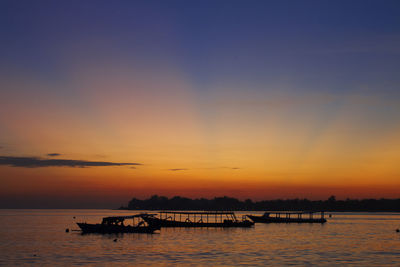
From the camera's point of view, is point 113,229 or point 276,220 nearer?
point 113,229

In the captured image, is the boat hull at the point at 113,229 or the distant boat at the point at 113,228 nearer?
the boat hull at the point at 113,229

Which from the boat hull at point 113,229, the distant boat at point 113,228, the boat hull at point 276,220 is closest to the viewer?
the boat hull at point 113,229

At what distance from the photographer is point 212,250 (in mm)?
66875

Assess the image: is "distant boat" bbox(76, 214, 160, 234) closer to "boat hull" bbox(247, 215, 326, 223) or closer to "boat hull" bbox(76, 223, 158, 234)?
"boat hull" bbox(76, 223, 158, 234)

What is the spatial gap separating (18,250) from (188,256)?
27061mm

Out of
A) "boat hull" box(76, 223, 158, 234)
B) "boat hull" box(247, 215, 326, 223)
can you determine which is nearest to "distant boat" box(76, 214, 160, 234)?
"boat hull" box(76, 223, 158, 234)

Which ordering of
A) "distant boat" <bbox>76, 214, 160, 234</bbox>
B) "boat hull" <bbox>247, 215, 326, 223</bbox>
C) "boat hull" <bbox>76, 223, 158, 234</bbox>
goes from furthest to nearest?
"boat hull" <bbox>247, 215, 326, 223</bbox>
"distant boat" <bbox>76, 214, 160, 234</bbox>
"boat hull" <bbox>76, 223, 158, 234</bbox>

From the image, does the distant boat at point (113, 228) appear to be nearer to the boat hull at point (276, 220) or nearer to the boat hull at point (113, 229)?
the boat hull at point (113, 229)

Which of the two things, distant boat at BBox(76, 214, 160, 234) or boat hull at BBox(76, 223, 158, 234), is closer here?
boat hull at BBox(76, 223, 158, 234)

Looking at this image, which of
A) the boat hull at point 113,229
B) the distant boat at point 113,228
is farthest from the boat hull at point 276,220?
the distant boat at point 113,228

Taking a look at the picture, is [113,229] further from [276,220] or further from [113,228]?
[276,220]

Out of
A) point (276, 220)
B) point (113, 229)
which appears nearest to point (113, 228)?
point (113, 229)

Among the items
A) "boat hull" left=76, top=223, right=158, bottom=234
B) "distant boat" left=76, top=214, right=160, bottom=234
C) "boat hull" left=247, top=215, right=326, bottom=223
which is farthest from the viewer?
"boat hull" left=247, top=215, right=326, bottom=223

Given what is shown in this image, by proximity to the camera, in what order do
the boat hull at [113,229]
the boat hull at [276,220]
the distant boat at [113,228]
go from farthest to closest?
the boat hull at [276,220] → the distant boat at [113,228] → the boat hull at [113,229]
